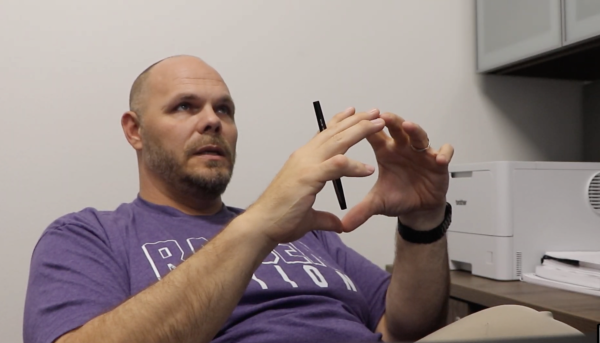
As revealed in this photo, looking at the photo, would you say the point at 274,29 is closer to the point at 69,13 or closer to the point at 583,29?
the point at 69,13

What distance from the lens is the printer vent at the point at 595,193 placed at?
1416 millimetres

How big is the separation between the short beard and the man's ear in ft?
0.22

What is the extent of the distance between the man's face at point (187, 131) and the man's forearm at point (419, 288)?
1.51ft

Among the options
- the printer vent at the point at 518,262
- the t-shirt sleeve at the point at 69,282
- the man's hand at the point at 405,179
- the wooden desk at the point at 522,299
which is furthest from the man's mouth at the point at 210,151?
the printer vent at the point at 518,262

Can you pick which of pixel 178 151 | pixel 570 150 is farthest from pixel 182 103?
pixel 570 150

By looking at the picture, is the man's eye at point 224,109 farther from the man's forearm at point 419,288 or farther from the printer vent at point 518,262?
the printer vent at point 518,262

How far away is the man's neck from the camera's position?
1199 millimetres

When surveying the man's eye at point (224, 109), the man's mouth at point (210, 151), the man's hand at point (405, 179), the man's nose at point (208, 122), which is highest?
the man's eye at point (224, 109)

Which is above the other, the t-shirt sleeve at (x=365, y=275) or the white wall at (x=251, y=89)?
the white wall at (x=251, y=89)

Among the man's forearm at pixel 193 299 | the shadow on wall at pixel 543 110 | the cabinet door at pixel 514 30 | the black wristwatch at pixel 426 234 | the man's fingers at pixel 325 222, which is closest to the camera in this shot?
the man's forearm at pixel 193 299

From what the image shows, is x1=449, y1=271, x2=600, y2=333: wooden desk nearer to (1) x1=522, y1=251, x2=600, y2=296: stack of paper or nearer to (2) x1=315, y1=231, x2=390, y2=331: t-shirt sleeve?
(1) x1=522, y1=251, x2=600, y2=296: stack of paper

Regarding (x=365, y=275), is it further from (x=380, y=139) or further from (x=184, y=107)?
(x=184, y=107)

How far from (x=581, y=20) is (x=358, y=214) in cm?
97

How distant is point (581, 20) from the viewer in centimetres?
138
